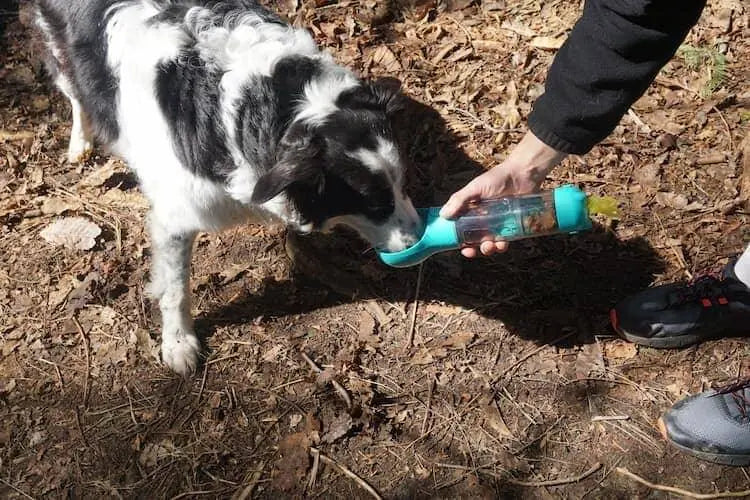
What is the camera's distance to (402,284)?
3.26m

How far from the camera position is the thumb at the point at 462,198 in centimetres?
242

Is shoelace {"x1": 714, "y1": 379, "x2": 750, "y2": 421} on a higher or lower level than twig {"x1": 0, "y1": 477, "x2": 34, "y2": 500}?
higher

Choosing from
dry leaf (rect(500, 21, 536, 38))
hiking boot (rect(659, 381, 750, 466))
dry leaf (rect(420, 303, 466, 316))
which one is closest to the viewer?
hiking boot (rect(659, 381, 750, 466))

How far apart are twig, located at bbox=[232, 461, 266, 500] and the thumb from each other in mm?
1218

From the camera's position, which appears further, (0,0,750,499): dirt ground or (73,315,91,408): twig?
(73,315,91,408): twig

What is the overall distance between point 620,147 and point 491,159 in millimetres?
681

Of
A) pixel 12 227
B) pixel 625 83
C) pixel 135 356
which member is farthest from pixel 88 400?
pixel 625 83

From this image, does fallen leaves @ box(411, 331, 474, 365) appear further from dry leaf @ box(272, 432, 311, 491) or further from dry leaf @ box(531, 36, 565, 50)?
dry leaf @ box(531, 36, 565, 50)

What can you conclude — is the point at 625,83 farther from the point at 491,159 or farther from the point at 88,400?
the point at 88,400

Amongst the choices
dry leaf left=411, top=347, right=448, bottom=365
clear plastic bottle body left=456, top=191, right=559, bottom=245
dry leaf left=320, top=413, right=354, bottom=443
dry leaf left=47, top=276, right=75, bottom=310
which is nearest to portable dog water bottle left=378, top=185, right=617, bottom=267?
clear plastic bottle body left=456, top=191, right=559, bottom=245

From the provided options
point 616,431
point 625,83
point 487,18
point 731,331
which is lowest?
point 616,431

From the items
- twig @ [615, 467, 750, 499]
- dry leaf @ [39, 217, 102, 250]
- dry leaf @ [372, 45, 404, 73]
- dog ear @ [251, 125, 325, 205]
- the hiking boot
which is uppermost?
dog ear @ [251, 125, 325, 205]

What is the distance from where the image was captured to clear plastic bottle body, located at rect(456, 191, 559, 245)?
237 centimetres

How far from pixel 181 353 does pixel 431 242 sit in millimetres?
1206
